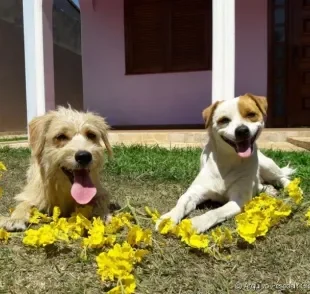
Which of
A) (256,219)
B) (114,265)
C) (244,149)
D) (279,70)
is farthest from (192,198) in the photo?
(279,70)

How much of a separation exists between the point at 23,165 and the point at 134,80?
16.6 feet

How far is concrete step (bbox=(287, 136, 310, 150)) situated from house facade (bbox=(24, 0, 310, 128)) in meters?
1.96

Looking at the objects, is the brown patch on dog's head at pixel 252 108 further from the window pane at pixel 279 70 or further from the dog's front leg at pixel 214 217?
the window pane at pixel 279 70

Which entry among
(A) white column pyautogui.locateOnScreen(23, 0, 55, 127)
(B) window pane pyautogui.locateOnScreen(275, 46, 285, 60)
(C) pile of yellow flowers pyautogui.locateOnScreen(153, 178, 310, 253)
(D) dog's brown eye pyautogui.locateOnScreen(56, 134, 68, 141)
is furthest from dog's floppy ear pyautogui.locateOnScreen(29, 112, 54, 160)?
(B) window pane pyautogui.locateOnScreen(275, 46, 285, 60)

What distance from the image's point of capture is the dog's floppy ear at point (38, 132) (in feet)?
10.3

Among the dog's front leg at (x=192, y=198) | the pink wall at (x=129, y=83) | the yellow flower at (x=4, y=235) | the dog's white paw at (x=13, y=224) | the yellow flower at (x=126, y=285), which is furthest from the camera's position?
the pink wall at (x=129, y=83)

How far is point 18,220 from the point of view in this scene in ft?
9.67

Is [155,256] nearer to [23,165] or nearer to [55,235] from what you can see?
[55,235]

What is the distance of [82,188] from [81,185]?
0.08ft

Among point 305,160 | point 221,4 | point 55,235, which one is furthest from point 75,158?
point 221,4

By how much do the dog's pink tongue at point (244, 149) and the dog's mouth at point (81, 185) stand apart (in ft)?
4.09

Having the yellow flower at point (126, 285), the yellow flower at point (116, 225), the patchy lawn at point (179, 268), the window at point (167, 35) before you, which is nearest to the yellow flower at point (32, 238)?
the patchy lawn at point (179, 268)

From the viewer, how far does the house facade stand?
895 cm

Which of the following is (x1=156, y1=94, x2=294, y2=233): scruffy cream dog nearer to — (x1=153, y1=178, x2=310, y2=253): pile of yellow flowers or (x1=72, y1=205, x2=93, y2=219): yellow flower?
(x1=153, y1=178, x2=310, y2=253): pile of yellow flowers
